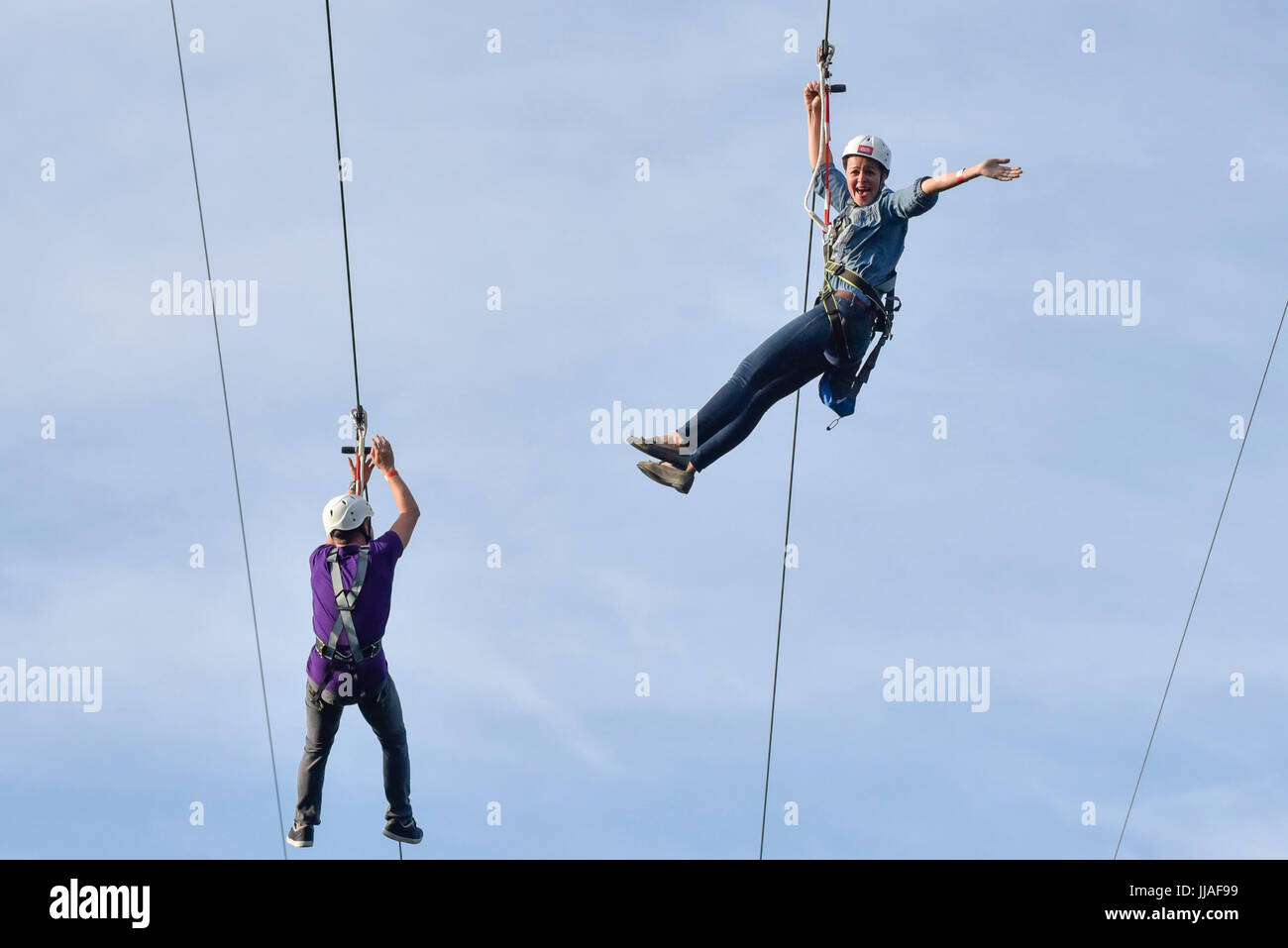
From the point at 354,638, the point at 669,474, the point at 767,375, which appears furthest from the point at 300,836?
the point at 767,375

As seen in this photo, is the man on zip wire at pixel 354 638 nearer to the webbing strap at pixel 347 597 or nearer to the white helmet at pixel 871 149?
the webbing strap at pixel 347 597

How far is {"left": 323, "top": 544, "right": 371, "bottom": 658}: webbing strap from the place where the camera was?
642 inches

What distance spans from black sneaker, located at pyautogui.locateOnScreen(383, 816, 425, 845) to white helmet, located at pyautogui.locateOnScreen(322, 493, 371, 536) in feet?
7.04

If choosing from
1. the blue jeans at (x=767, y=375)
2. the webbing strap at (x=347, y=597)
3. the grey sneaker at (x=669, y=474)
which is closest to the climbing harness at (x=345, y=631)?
the webbing strap at (x=347, y=597)

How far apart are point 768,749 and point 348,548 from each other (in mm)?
3653

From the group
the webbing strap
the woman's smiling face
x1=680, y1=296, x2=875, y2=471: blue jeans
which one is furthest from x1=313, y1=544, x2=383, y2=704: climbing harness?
the woman's smiling face

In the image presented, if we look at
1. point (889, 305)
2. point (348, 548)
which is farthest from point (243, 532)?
point (889, 305)

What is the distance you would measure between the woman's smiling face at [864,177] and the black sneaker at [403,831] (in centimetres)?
539

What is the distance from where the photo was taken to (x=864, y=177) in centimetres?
1664

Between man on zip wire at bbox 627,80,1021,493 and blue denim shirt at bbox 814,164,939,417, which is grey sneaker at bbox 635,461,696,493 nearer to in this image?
man on zip wire at bbox 627,80,1021,493

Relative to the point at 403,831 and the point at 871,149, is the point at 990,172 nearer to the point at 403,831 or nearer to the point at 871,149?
the point at 871,149

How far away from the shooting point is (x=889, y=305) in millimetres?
16625

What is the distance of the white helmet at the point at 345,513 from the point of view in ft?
54.1
